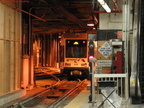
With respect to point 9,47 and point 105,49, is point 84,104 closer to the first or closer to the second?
point 105,49

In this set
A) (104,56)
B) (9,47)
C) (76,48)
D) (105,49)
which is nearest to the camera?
(105,49)

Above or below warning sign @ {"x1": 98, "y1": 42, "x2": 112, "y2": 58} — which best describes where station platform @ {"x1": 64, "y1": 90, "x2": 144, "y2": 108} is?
below

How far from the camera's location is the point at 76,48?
19.8 meters

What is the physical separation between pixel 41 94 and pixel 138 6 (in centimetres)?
616

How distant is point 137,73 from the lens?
27.0 ft

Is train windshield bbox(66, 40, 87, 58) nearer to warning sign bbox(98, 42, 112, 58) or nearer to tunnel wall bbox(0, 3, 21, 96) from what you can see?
tunnel wall bbox(0, 3, 21, 96)

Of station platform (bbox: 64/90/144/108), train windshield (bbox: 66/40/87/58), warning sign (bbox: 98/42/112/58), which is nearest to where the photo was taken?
station platform (bbox: 64/90/144/108)

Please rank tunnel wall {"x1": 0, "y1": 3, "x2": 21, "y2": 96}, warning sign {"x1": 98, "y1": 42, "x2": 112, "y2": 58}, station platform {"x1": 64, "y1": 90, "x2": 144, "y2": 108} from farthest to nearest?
tunnel wall {"x1": 0, "y1": 3, "x2": 21, "y2": 96} → warning sign {"x1": 98, "y1": 42, "x2": 112, "y2": 58} → station platform {"x1": 64, "y1": 90, "x2": 144, "y2": 108}

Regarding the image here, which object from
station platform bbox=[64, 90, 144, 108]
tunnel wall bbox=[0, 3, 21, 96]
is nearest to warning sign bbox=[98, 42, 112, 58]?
station platform bbox=[64, 90, 144, 108]

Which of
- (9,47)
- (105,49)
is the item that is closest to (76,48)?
(9,47)

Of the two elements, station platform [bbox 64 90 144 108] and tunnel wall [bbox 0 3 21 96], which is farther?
tunnel wall [bbox 0 3 21 96]

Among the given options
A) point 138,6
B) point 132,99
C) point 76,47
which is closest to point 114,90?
point 132,99

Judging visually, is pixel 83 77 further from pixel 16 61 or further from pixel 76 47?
pixel 16 61

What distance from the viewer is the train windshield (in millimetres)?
19703
